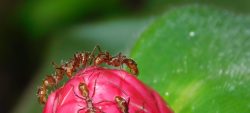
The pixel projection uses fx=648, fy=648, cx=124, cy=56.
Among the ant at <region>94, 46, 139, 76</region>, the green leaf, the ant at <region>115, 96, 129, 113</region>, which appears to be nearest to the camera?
the ant at <region>115, 96, 129, 113</region>

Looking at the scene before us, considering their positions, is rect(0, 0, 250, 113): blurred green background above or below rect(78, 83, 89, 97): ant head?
above

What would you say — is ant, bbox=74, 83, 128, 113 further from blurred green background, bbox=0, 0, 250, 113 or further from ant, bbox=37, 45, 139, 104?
blurred green background, bbox=0, 0, 250, 113

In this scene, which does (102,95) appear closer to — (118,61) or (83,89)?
(83,89)

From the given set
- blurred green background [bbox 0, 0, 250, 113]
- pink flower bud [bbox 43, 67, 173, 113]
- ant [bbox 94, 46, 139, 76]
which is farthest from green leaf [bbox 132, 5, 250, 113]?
blurred green background [bbox 0, 0, 250, 113]

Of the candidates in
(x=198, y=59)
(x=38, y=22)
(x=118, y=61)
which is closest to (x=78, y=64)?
(x=118, y=61)

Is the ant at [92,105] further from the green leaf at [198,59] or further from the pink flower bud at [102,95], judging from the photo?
the green leaf at [198,59]

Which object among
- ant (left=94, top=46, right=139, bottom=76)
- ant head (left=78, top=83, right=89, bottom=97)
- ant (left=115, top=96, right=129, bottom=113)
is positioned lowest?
ant (left=115, top=96, right=129, bottom=113)
